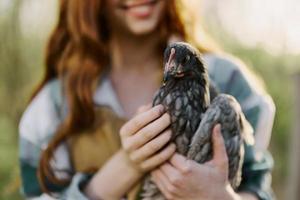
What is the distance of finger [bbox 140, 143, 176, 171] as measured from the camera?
1564mm

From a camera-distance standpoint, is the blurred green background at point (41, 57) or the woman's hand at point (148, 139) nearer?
the woman's hand at point (148, 139)

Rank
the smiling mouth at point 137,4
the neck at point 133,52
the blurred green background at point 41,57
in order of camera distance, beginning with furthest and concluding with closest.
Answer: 1. the blurred green background at point 41,57
2. the neck at point 133,52
3. the smiling mouth at point 137,4

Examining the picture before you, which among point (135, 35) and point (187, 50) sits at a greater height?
point (187, 50)

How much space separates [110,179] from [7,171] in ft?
10.5

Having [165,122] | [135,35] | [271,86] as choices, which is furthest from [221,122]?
[271,86]

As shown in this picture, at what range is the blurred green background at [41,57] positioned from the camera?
5156 mm

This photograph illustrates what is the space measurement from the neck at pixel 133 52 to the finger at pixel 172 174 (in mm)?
570

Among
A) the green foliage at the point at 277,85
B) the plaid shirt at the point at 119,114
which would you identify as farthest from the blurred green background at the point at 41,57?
the plaid shirt at the point at 119,114

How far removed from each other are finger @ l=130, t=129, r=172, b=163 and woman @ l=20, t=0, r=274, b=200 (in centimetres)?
15

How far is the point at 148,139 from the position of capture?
1638mm

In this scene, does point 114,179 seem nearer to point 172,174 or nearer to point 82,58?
point 172,174

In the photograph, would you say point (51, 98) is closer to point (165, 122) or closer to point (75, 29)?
point (75, 29)

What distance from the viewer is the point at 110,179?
1.87 metres

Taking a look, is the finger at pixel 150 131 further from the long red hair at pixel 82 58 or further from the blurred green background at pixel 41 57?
the blurred green background at pixel 41 57
